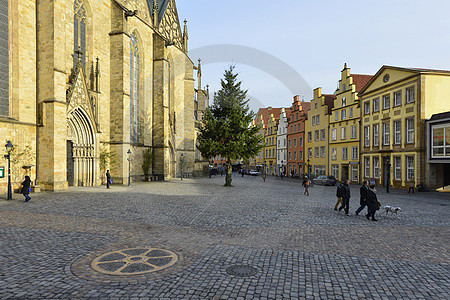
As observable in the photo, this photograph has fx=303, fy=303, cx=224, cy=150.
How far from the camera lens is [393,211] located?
12.3 m

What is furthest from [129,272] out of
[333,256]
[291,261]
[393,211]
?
[393,211]

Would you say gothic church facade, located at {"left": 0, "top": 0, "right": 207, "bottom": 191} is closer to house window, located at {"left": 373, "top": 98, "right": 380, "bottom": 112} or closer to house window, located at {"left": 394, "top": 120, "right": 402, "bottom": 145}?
house window, located at {"left": 373, "top": 98, "right": 380, "bottom": 112}

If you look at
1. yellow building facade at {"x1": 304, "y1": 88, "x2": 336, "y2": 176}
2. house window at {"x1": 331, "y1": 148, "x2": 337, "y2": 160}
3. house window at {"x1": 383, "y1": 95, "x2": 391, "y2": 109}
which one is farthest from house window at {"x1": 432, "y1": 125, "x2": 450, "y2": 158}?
yellow building facade at {"x1": 304, "y1": 88, "x2": 336, "y2": 176}

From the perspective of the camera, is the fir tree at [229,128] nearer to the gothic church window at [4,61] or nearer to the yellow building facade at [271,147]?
the gothic church window at [4,61]

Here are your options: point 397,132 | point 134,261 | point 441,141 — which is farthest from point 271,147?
point 134,261

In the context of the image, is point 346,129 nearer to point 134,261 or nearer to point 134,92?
point 134,92

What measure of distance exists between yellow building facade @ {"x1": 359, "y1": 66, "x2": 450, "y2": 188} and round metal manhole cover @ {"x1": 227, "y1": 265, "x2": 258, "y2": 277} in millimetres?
22176

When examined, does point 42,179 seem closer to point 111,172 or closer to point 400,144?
point 111,172

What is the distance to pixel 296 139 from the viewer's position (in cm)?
5178

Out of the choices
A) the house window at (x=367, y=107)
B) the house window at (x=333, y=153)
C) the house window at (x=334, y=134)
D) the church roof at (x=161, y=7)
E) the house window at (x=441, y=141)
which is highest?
the church roof at (x=161, y=7)

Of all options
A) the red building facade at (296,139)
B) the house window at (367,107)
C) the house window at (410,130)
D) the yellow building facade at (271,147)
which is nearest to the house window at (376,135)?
the house window at (367,107)

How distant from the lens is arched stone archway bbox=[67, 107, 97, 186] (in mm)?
23453

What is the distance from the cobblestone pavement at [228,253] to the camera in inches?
197

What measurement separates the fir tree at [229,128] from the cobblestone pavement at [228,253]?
48.6 ft
